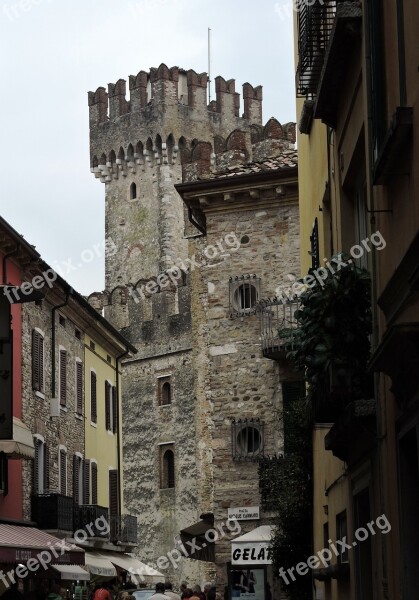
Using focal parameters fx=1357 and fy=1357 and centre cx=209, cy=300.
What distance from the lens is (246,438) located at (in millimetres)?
29469

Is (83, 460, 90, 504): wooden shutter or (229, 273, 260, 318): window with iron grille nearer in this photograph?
(229, 273, 260, 318): window with iron grille

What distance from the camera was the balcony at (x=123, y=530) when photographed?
37.8 m

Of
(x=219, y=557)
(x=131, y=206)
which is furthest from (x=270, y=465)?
(x=131, y=206)

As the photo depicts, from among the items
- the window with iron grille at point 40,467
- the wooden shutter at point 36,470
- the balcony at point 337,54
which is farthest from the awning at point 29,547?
the balcony at point 337,54

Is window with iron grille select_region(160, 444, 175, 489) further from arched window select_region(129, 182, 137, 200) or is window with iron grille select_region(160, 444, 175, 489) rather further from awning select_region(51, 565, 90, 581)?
awning select_region(51, 565, 90, 581)

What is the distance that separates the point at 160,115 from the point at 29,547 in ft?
169

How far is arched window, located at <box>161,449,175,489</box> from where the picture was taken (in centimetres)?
5441

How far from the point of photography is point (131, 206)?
7181 centimetres

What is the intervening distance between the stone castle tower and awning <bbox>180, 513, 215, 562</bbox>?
9.69 meters

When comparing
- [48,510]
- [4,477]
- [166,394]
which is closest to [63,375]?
[48,510]

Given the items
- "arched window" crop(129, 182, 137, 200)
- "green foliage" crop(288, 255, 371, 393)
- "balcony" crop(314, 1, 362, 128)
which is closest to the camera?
"balcony" crop(314, 1, 362, 128)

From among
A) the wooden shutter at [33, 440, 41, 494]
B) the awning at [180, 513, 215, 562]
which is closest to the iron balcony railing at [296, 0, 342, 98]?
the awning at [180, 513, 215, 562]

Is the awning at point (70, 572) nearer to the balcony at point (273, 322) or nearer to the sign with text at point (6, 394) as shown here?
the balcony at point (273, 322)

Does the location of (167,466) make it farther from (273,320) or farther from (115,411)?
(273,320)
